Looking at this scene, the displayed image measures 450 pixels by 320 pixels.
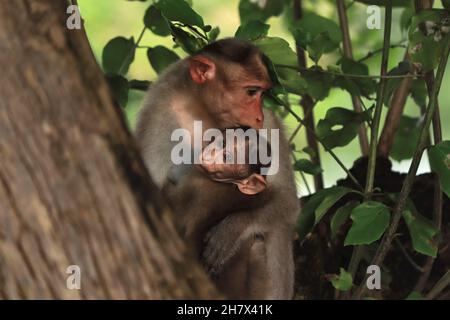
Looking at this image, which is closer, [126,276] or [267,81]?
[126,276]

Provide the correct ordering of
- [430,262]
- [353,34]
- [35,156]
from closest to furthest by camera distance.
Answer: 1. [35,156]
2. [430,262]
3. [353,34]

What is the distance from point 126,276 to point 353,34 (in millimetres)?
3124

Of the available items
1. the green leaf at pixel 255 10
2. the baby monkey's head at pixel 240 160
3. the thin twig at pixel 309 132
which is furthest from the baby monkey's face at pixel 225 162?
the green leaf at pixel 255 10

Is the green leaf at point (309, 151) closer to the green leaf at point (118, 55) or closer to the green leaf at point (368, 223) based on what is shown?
the green leaf at point (118, 55)

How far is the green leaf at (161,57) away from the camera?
144 inches

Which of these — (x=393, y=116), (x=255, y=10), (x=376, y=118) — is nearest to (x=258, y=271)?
(x=376, y=118)

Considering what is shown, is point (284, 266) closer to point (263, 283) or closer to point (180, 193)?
point (263, 283)

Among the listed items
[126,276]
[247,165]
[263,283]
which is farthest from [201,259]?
[126,276]

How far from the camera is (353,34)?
16.1ft

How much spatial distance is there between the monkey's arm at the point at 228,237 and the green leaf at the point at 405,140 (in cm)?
95

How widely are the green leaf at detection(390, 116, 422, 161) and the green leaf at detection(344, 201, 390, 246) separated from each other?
3.46 feet

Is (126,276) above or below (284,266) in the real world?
above

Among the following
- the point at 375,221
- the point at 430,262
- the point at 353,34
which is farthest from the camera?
the point at 353,34

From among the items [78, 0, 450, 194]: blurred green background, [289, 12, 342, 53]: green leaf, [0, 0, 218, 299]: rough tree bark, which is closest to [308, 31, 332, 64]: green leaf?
[289, 12, 342, 53]: green leaf
